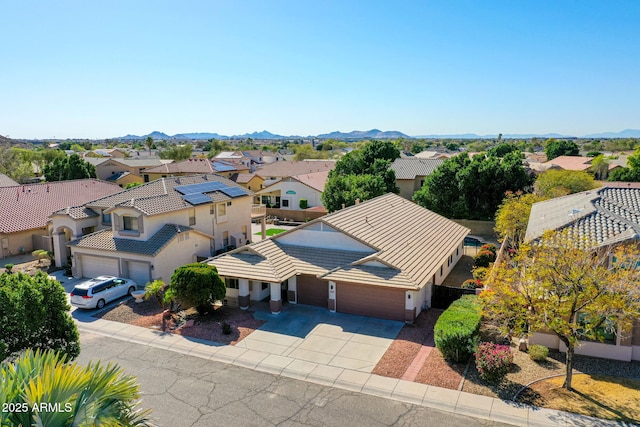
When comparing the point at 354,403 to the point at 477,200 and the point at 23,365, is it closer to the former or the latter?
the point at 23,365

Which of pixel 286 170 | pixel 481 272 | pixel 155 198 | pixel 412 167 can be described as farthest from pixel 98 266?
pixel 286 170

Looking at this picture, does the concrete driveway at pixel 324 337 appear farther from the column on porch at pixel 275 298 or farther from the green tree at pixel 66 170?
the green tree at pixel 66 170

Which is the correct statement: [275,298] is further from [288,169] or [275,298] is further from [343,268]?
[288,169]

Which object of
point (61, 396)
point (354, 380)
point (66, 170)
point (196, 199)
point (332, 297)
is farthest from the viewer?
point (66, 170)

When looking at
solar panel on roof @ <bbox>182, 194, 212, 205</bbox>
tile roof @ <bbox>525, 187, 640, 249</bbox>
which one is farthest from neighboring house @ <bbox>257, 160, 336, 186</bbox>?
tile roof @ <bbox>525, 187, 640, 249</bbox>

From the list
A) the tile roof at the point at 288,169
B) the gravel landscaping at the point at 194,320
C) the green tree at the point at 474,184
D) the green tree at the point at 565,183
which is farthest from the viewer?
the tile roof at the point at 288,169

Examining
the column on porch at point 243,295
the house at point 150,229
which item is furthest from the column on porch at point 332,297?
the house at point 150,229

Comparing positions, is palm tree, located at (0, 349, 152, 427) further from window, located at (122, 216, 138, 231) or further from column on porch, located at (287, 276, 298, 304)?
window, located at (122, 216, 138, 231)
